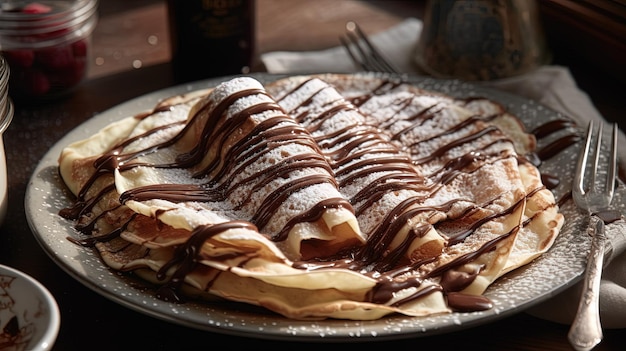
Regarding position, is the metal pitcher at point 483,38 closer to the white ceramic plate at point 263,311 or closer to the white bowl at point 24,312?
the white ceramic plate at point 263,311

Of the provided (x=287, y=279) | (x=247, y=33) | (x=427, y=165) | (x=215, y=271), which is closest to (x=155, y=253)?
(x=215, y=271)

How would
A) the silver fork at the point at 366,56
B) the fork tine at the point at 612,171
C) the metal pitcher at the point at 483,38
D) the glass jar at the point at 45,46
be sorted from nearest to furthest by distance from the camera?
the fork tine at the point at 612,171 < the glass jar at the point at 45,46 < the metal pitcher at the point at 483,38 < the silver fork at the point at 366,56

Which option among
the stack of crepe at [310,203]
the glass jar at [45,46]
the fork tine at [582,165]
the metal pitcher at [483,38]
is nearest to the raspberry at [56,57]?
the glass jar at [45,46]

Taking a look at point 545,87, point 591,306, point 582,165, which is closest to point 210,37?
point 545,87

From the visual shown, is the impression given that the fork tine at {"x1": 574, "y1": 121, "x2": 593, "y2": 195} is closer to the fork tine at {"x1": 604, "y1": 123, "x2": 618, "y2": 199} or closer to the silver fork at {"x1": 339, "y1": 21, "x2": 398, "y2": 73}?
the fork tine at {"x1": 604, "y1": 123, "x2": 618, "y2": 199}

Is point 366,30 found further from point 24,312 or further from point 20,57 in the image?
point 24,312

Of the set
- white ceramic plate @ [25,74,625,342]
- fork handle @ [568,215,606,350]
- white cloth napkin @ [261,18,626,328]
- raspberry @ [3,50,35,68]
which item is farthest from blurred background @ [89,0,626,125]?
fork handle @ [568,215,606,350]
